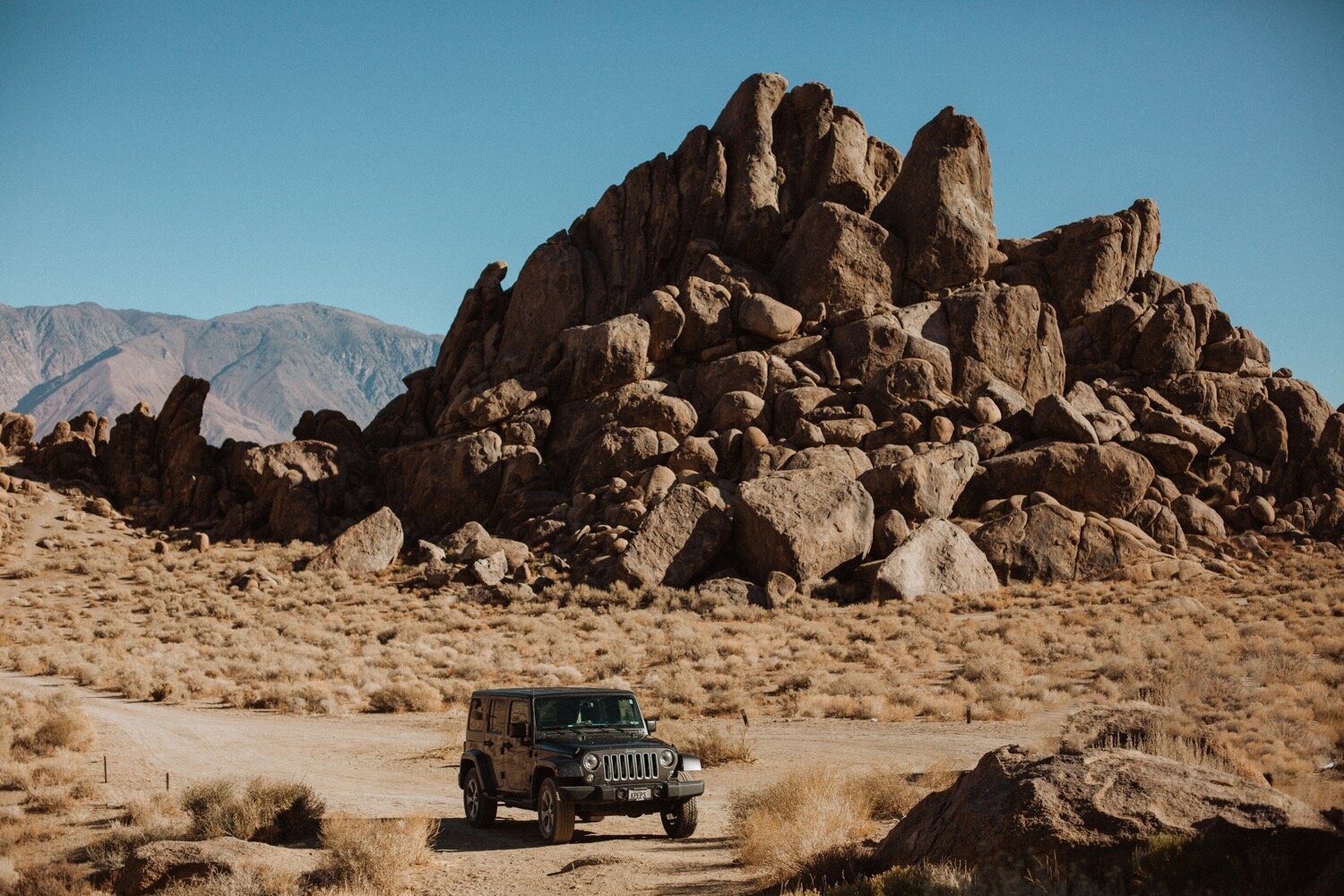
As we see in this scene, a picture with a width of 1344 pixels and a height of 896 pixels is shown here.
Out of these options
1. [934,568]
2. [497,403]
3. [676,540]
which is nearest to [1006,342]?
[934,568]

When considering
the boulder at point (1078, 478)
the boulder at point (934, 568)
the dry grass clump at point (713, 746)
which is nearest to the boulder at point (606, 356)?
the boulder at point (1078, 478)

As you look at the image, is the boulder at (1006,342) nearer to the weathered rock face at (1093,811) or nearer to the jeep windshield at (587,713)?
the jeep windshield at (587,713)

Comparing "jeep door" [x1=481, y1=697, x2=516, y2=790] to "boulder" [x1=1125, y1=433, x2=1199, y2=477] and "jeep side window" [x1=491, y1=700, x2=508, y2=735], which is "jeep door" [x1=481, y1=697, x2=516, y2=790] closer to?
"jeep side window" [x1=491, y1=700, x2=508, y2=735]

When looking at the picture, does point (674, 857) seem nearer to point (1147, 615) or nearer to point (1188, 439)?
point (1147, 615)

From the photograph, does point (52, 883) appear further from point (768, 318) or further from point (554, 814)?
point (768, 318)

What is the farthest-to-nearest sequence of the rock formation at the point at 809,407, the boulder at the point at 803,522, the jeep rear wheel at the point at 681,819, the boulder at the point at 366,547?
the boulder at the point at 366,547
the rock formation at the point at 809,407
the boulder at the point at 803,522
the jeep rear wheel at the point at 681,819

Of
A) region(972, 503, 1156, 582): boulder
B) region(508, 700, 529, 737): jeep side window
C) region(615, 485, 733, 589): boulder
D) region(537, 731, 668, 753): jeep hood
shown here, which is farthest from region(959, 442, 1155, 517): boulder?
region(508, 700, 529, 737): jeep side window

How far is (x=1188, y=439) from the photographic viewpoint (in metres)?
52.7

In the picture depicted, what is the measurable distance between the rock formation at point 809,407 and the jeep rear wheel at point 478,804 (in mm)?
27654

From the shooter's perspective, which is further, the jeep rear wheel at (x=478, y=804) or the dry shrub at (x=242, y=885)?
the jeep rear wheel at (x=478, y=804)

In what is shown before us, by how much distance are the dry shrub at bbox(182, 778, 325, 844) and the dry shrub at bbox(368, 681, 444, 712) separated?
13.1 meters

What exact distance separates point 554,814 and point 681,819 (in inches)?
70.4

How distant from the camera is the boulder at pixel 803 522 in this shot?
144 feet

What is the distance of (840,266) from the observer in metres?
59.2
